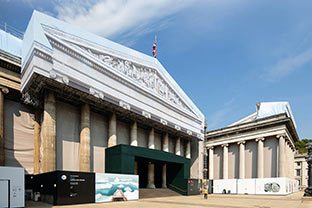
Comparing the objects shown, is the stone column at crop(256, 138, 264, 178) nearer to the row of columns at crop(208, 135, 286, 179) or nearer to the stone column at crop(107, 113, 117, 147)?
the row of columns at crop(208, 135, 286, 179)

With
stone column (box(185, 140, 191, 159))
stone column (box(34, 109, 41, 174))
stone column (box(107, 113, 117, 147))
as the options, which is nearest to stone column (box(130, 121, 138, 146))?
stone column (box(107, 113, 117, 147))

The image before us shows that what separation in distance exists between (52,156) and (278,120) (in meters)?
35.4

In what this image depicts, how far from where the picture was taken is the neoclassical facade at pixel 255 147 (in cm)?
4434

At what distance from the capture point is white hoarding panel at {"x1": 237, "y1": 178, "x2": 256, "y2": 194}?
38.4 meters

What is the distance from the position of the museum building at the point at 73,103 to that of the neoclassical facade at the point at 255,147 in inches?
614

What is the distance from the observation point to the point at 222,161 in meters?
54.2

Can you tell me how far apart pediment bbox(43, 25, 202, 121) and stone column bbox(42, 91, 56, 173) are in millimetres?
5850

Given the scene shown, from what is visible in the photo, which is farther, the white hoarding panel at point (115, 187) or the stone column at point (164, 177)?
the stone column at point (164, 177)

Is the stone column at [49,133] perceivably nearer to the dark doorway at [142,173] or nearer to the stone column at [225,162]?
the dark doorway at [142,173]

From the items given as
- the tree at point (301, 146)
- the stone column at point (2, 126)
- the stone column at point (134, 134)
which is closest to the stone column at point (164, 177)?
the stone column at point (134, 134)

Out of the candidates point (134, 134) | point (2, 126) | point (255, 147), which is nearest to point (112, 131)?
point (134, 134)

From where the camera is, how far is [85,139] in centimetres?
2980

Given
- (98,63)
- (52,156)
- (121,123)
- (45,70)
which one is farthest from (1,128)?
(121,123)

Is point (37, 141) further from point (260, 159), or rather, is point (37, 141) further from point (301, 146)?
point (301, 146)
